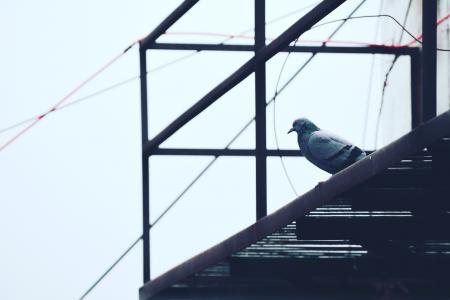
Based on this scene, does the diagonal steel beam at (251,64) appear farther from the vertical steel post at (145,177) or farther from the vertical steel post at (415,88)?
the vertical steel post at (415,88)

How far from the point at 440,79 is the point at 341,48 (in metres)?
1.14

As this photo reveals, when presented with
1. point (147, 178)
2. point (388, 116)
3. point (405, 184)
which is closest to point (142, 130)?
point (147, 178)

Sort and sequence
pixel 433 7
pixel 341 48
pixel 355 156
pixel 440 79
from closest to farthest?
pixel 433 7 < pixel 355 156 < pixel 341 48 < pixel 440 79

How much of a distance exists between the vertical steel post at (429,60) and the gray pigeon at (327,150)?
5.20 feet

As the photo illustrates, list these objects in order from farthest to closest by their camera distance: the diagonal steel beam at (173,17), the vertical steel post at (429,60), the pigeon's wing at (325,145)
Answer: the pigeon's wing at (325,145), the diagonal steel beam at (173,17), the vertical steel post at (429,60)

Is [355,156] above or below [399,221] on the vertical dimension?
above

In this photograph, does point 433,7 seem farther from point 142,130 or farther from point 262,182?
point 142,130

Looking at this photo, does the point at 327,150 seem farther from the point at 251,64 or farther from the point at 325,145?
the point at 251,64

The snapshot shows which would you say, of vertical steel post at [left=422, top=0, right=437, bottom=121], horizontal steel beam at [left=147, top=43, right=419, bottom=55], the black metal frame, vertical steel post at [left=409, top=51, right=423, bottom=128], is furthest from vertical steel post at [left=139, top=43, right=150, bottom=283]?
vertical steel post at [left=409, top=51, right=423, bottom=128]

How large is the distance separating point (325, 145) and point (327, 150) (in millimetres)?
80

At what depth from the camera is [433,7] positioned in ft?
13.5

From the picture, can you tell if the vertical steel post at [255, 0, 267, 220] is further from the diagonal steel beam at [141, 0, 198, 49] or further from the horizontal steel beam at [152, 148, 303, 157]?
the horizontal steel beam at [152, 148, 303, 157]

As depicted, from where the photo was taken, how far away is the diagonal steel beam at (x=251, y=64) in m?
4.53

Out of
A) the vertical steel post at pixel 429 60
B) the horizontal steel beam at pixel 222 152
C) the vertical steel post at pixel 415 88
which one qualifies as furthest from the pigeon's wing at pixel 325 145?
the vertical steel post at pixel 429 60
